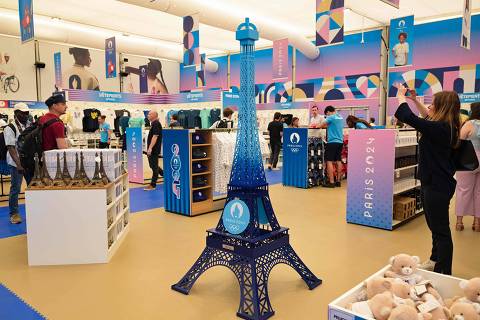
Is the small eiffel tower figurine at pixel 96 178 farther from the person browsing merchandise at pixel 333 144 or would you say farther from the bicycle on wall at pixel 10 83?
the bicycle on wall at pixel 10 83

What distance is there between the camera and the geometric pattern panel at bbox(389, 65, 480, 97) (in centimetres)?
1225

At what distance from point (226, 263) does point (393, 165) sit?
3100 millimetres

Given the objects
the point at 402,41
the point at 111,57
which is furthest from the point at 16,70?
the point at 402,41

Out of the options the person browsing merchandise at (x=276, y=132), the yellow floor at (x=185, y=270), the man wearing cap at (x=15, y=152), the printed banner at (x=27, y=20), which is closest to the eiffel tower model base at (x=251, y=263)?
the yellow floor at (x=185, y=270)

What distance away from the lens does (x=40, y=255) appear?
4137 millimetres

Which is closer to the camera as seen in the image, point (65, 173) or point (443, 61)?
point (65, 173)

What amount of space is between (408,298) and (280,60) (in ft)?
33.0

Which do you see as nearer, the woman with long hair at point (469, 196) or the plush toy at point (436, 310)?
the plush toy at point (436, 310)

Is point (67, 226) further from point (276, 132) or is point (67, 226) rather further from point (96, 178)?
point (276, 132)

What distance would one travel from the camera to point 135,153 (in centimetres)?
972

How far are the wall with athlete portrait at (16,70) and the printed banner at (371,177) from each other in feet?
45.6

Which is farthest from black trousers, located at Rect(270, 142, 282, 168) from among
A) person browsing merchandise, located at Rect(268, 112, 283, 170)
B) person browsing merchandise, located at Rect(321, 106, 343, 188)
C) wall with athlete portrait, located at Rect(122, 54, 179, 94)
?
wall with athlete portrait, located at Rect(122, 54, 179, 94)

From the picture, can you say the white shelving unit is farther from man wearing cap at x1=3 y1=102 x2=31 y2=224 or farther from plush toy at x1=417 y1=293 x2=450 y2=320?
plush toy at x1=417 y1=293 x2=450 y2=320

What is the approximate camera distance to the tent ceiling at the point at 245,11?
38.4 feet
